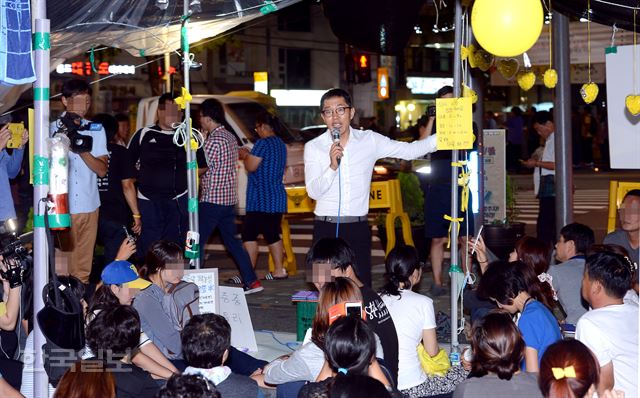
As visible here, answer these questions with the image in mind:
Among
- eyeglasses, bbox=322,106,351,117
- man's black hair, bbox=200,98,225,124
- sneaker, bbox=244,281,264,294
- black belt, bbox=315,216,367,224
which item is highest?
man's black hair, bbox=200,98,225,124

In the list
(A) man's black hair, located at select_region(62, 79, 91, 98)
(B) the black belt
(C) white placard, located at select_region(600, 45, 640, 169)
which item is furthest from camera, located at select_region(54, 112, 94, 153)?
(C) white placard, located at select_region(600, 45, 640, 169)

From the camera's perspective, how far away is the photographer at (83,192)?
26.8 ft

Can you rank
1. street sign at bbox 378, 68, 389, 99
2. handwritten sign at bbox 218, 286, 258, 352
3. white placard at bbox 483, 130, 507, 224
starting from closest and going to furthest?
handwritten sign at bbox 218, 286, 258, 352 < white placard at bbox 483, 130, 507, 224 < street sign at bbox 378, 68, 389, 99

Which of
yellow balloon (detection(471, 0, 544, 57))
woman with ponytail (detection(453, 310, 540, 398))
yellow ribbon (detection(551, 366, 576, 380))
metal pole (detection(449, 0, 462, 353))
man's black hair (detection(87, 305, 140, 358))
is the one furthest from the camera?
metal pole (detection(449, 0, 462, 353))

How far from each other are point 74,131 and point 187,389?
124 inches

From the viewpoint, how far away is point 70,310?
493 cm

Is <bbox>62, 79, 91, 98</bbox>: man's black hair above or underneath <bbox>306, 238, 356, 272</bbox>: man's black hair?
above

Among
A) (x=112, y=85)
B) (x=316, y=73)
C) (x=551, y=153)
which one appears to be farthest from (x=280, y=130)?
(x=316, y=73)

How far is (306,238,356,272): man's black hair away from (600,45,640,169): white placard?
247 centimetres

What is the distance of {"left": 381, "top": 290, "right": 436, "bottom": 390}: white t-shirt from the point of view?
5.98 meters

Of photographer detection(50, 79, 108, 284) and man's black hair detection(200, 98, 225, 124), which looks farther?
man's black hair detection(200, 98, 225, 124)

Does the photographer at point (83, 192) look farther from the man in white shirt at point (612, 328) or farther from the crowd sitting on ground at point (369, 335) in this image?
the man in white shirt at point (612, 328)

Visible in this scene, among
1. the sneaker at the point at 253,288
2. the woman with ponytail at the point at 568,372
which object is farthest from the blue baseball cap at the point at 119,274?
the sneaker at the point at 253,288

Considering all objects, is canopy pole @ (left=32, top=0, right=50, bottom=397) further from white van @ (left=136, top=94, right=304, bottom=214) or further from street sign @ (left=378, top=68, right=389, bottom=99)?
street sign @ (left=378, top=68, right=389, bottom=99)
